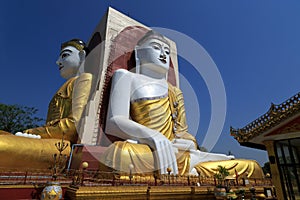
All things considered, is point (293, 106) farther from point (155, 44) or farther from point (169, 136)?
point (155, 44)

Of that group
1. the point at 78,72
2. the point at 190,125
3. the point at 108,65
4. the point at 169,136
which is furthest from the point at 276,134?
the point at 78,72

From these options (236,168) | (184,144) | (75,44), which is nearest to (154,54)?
(75,44)

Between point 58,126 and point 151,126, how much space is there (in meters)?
2.14

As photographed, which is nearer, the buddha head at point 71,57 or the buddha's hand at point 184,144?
the buddha's hand at point 184,144

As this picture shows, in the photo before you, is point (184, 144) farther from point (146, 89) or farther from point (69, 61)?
point (69, 61)

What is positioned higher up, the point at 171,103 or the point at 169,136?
the point at 171,103

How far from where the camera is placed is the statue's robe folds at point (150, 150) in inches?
139

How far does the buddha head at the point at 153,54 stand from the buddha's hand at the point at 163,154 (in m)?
2.53

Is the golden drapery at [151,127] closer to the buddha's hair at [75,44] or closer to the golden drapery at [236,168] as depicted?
the golden drapery at [236,168]

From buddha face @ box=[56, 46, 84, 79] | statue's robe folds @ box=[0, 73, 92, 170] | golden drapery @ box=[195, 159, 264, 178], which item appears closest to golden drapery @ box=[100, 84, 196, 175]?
golden drapery @ box=[195, 159, 264, 178]

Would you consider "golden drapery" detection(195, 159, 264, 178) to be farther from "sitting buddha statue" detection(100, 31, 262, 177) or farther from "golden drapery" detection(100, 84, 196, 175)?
"golden drapery" detection(100, 84, 196, 175)

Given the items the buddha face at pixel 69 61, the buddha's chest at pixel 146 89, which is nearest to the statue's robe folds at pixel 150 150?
the buddha's chest at pixel 146 89

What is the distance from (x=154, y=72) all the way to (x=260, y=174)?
3.73 metres

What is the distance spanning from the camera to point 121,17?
6844 mm
